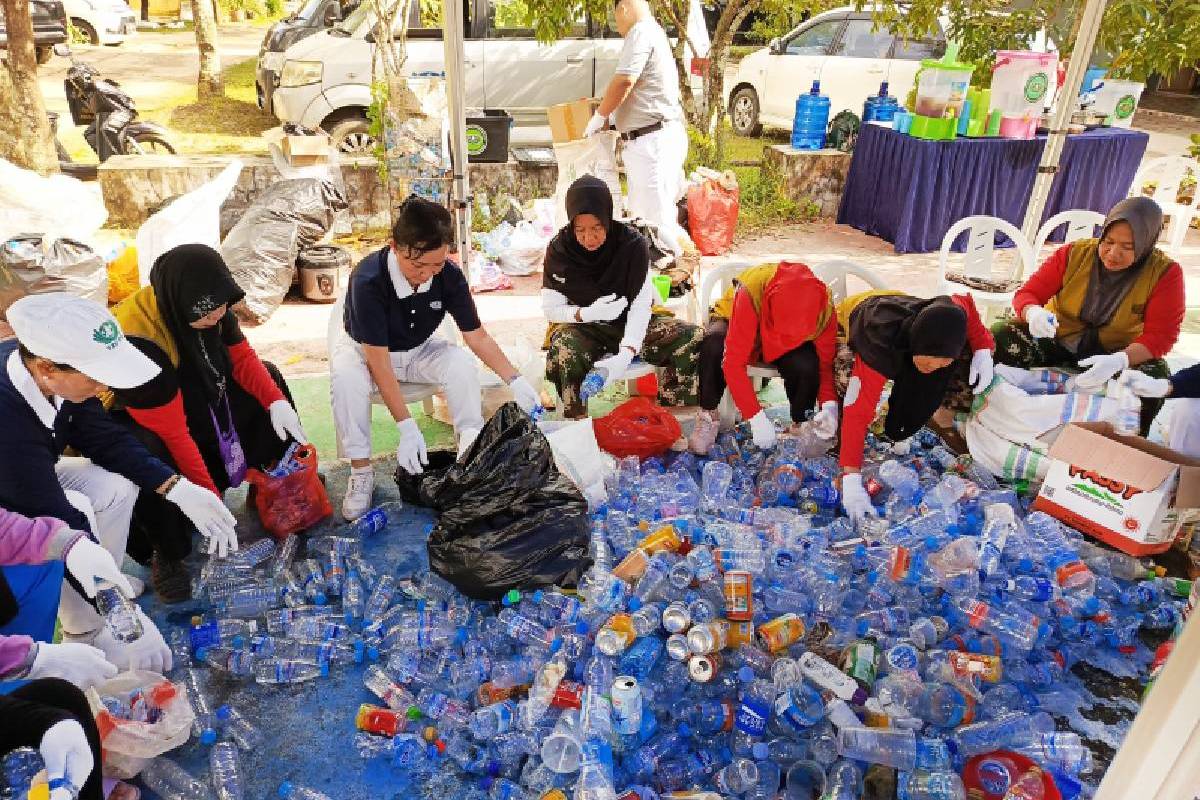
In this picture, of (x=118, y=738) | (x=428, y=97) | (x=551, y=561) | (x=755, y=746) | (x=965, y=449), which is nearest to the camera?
(x=118, y=738)

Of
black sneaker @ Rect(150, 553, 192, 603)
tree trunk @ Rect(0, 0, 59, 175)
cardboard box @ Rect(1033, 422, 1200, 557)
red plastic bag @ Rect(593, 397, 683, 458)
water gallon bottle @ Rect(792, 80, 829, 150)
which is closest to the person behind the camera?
black sneaker @ Rect(150, 553, 192, 603)

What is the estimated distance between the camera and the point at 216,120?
1036 centimetres

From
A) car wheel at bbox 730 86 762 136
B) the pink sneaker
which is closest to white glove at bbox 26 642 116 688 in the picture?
the pink sneaker

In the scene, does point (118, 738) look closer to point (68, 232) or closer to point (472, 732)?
point (472, 732)

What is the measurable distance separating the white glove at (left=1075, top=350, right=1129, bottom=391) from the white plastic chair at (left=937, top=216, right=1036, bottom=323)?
1.13 meters

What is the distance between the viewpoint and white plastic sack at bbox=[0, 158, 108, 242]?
562 cm

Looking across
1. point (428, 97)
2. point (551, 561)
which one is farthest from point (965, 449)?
point (428, 97)

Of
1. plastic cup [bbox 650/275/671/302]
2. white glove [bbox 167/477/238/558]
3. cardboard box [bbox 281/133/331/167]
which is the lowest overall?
white glove [bbox 167/477/238/558]

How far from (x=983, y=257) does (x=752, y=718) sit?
403 cm

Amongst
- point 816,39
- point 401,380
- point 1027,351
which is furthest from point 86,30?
point 1027,351

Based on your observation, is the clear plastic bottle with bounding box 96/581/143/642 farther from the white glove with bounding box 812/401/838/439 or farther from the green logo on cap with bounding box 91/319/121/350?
the white glove with bounding box 812/401/838/439

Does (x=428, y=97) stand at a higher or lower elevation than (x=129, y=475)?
higher

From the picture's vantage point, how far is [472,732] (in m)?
2.60

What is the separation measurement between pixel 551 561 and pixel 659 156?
378 centimetres
